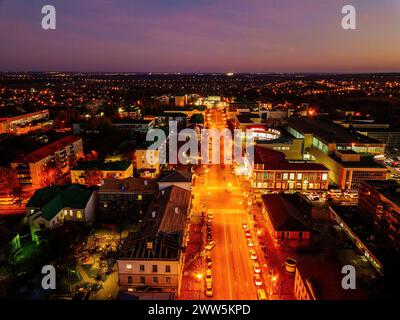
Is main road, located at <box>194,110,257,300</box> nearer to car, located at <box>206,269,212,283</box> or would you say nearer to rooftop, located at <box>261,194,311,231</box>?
car, located at <box>206,269,212,283</box>

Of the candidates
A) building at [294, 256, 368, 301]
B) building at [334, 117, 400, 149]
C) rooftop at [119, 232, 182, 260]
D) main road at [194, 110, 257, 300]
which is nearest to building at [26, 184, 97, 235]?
rooftop at [119, 232, 182, 260]

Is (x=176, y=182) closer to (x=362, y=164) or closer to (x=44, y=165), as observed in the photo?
(x=44, y=165)

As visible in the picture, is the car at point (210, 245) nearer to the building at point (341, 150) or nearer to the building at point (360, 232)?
the building at point (360, 232)

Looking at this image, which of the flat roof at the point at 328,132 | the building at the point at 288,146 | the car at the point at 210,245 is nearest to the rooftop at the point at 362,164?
the flat roof at the point at 328,132

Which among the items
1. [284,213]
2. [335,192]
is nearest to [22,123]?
[284,213]

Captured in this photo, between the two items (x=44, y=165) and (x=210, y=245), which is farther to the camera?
(x=44, y=165)

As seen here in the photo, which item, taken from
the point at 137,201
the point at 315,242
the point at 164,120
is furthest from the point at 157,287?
the point at 164,120

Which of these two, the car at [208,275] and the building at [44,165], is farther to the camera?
the building at [44,165]
